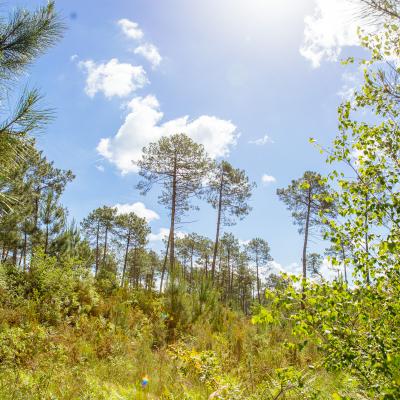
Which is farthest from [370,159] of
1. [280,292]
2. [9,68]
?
[9,68]

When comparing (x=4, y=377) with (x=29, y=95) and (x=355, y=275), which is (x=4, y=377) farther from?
(x=355, y=275)

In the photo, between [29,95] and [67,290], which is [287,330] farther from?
[29,95]

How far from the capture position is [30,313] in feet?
27.7

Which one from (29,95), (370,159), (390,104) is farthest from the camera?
(29,95)

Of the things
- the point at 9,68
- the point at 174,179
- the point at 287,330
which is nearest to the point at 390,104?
the point at 9,68

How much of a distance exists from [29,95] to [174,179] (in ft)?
52.9

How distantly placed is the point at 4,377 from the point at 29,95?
14.2ft

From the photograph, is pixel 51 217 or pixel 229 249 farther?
pixel 229 249

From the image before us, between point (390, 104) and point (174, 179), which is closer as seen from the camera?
point (390, 104)

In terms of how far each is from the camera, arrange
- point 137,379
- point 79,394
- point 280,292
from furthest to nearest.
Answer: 1. point 137,379
2. point 79,394
3. point 280,292

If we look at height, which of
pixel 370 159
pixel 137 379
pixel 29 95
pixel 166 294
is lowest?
pixel 137 379

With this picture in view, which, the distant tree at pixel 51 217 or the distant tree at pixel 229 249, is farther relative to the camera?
the distant tree at pixel 229 249

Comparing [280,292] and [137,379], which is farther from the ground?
[280,292]

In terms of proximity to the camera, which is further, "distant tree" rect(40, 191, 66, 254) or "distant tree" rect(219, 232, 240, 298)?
"distant tree" rect(219, 232, 240, 298)
